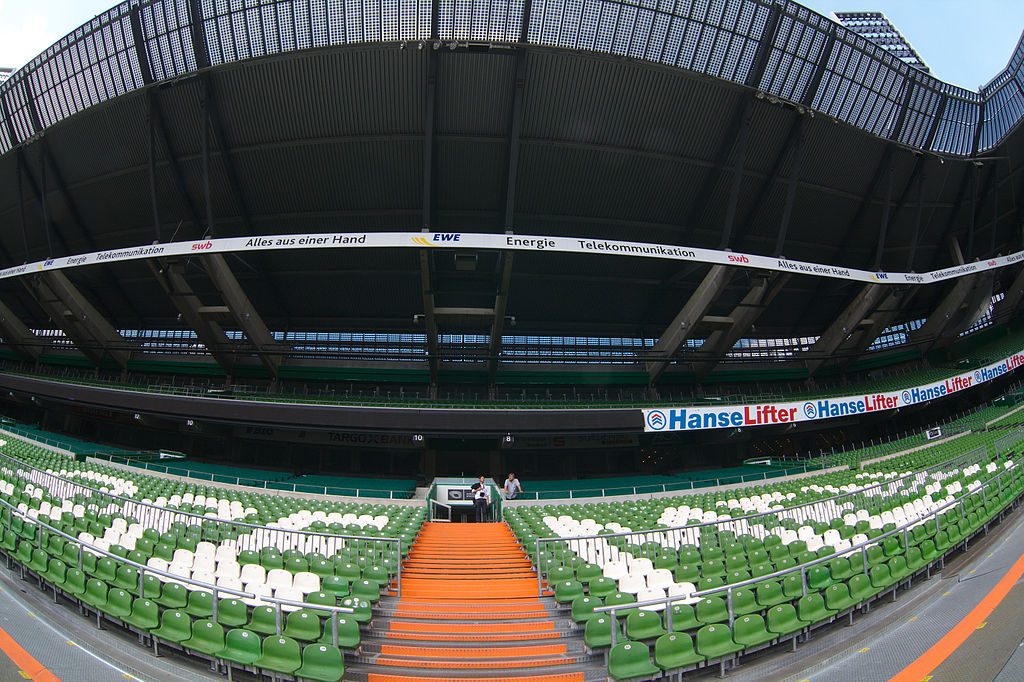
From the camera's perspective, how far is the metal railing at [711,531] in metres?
9.95

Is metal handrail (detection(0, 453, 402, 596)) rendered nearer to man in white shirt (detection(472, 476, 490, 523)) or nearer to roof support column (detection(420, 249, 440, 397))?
man in white shirt (detection(472, 476, 490, 523))

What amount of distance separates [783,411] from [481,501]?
17305mm

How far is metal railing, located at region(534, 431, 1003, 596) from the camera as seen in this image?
995cm

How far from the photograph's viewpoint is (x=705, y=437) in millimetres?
31297

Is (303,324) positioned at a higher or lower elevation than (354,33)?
lower

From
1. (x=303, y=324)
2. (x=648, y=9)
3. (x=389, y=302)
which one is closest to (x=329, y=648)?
(x=648, y=9)

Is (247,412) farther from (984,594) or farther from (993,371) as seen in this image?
(993,371)

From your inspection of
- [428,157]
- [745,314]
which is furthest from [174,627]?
[745,314]

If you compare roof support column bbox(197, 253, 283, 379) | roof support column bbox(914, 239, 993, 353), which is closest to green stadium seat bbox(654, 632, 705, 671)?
roof support column bbox(197, 253, 283, 379)

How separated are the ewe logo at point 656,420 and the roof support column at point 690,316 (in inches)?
196

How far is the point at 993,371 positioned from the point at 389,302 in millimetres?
39026

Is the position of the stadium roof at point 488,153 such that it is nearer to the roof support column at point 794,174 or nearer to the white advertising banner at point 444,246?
the roof support column at point 794,174

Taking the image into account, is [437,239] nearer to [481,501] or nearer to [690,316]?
[481,501]

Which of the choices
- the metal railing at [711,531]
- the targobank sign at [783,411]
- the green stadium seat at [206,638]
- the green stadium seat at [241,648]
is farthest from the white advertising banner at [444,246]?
the green stadium seat at [241,648]
